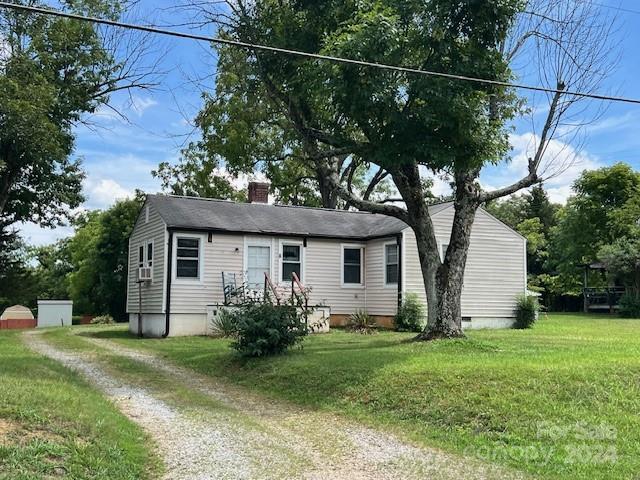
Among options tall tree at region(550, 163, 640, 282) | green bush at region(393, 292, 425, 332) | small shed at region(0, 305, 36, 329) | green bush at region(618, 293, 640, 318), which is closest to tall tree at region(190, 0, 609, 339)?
green bush at region(393, 292, 425, 332)

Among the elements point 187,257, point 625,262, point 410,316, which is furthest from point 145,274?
point 625,262

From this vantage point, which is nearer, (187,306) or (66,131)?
(187,306)

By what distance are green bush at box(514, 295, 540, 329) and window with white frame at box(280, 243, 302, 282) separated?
7.77 m

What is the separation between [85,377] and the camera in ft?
35.6

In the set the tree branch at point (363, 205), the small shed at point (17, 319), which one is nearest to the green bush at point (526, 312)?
the tree branch at point (363, 205)

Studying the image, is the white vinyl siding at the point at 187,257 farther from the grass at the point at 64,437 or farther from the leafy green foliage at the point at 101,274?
the leafy green foliage at the point at 101,274

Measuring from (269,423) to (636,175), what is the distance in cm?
3724

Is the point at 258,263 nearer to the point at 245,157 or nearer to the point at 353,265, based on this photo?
the point at 353,265

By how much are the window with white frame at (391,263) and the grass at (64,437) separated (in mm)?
13253

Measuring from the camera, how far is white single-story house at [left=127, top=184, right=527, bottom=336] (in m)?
19.3

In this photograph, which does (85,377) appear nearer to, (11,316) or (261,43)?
(261,43)

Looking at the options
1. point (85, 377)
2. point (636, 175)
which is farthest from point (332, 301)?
point (636, 175)

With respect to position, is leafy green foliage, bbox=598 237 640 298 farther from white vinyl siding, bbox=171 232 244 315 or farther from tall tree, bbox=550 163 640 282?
white vinyl siding, bbox=171 232 244 315

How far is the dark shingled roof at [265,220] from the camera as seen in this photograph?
65.0ft
